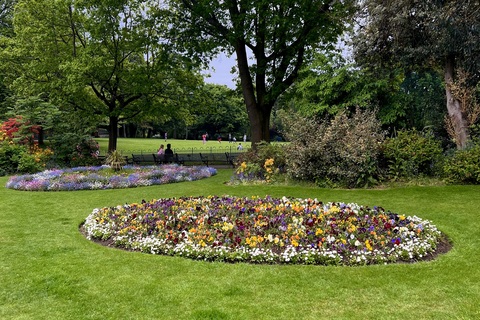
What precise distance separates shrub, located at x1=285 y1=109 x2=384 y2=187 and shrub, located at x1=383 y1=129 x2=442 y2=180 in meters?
0.42

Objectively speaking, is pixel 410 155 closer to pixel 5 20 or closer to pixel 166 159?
pixel 166 159

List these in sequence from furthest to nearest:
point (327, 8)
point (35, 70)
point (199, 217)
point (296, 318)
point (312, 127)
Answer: point (35, 70)
point (327, 8)
point (312, 127)
point (199, 217)
point (296, 318)

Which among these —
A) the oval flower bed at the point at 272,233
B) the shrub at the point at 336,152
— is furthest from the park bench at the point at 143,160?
the oval flower bed at the point at 272,233

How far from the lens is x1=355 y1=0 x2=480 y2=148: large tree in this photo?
12420 millimetres

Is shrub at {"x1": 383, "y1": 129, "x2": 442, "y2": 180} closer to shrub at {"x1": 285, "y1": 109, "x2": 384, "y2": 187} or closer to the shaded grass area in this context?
shrub at {"x1": 285, "y1": 109, "x2": 384, "y2": 187}

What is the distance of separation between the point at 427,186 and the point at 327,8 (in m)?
8.78

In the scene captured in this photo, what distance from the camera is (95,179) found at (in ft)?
40.6

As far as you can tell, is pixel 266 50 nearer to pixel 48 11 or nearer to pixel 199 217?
pixel 48 11

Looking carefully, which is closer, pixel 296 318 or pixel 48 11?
pixel 296 318

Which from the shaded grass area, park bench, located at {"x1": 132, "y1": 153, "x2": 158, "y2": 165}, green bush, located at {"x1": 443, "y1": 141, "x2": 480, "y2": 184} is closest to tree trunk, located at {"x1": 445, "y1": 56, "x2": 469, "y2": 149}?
green bush, located at {"x1": 443, "y1": 141, "x2": 480, "y2": 184}

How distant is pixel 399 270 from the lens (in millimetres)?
4445

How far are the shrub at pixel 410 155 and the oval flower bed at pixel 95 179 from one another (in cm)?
670

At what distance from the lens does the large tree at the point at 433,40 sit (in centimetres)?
1242

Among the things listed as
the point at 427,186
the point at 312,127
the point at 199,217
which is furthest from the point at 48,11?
the point at 427,186
